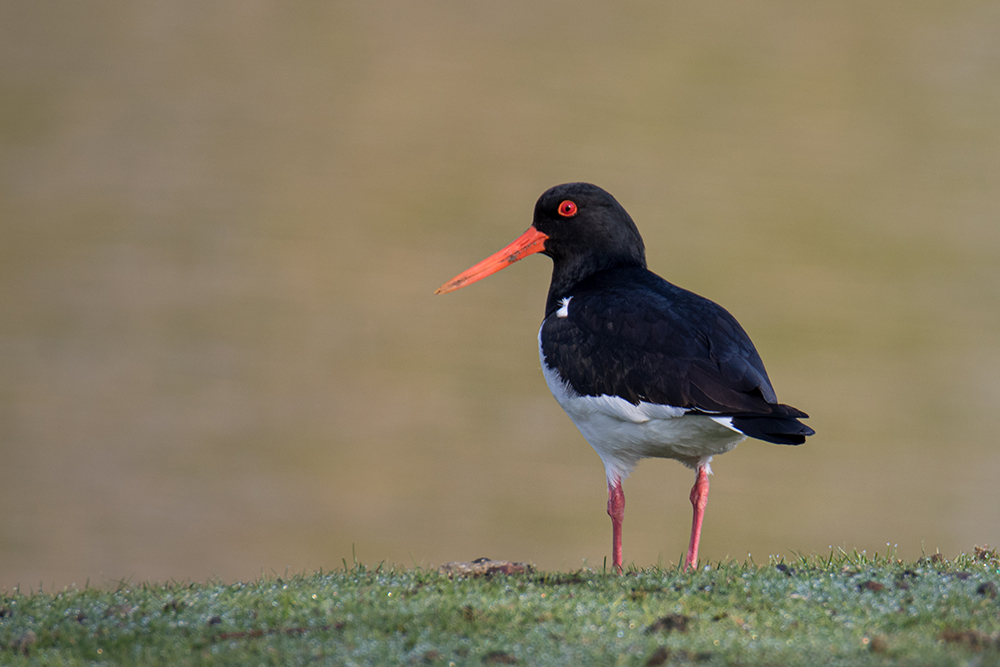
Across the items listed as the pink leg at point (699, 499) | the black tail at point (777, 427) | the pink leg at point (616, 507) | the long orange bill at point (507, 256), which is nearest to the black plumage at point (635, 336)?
the black tail at point (777, 427)

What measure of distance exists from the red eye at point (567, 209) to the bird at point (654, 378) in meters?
0.55

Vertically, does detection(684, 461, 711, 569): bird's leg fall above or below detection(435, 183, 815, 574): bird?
below

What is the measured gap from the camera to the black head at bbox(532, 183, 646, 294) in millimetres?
8023

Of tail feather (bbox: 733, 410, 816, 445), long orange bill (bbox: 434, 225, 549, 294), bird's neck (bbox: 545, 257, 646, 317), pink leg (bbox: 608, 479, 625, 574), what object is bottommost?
pink leg (bbox: 608, 479, 625, 574)

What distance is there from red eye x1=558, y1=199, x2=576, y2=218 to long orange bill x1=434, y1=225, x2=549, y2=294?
0.25 m

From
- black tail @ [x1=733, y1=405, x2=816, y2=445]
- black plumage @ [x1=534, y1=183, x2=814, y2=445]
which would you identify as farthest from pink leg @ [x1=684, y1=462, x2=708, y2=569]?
black tail @ [x1=733, y1=405, x2=816, y2=445]

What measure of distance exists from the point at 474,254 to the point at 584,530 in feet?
34.2

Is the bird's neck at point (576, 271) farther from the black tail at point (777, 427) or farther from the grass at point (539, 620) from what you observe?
the grass at point (539, 620)

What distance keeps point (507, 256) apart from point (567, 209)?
730mm

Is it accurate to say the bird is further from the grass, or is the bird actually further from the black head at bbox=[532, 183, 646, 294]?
the grass

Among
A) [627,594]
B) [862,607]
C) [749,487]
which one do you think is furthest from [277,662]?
[749,487]

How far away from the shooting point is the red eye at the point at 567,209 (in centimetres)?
814

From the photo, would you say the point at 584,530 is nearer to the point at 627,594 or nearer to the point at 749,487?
the point at 749,487

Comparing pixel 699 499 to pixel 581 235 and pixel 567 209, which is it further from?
pixel 567 209
